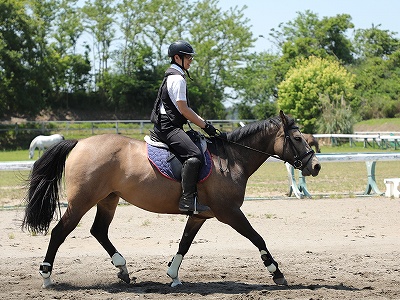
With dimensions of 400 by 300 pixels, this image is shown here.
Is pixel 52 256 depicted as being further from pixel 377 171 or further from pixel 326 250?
pixel 377 171

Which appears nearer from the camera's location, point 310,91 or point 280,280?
point 280,280

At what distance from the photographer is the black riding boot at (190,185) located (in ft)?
26.1

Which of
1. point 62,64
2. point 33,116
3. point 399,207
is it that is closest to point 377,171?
point 399,207

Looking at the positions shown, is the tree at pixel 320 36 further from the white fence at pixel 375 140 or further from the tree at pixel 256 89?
the white fence at pixel 375 140

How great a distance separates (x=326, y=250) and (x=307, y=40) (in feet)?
225

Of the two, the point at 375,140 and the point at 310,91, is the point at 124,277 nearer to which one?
the point at 375,140

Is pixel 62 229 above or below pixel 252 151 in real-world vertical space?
below

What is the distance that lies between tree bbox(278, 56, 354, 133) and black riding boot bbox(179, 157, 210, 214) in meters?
48.5

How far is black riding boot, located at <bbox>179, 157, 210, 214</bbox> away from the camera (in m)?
7.94

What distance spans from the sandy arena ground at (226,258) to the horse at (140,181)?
42cm

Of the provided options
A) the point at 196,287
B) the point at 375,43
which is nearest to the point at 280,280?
the point at 196,287

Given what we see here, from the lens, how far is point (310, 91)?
58.0 metres

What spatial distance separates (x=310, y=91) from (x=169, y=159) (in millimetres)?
51047

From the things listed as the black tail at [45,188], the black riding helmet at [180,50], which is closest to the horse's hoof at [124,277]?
the black tail at [45,188]
